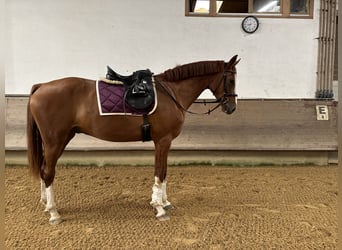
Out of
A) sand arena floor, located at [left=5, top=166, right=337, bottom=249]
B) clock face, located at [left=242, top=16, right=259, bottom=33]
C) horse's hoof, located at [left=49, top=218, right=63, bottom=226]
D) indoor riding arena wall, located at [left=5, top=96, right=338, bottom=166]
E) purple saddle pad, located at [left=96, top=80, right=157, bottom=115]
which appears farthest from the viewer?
clock face, located at [left=242, top=16, right=259, bottom=33]

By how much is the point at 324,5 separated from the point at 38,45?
14.7ft

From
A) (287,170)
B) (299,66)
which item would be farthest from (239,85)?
(287,170)

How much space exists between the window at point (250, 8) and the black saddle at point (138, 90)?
235 cm

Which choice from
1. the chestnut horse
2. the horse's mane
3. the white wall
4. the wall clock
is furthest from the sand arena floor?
the wall clock

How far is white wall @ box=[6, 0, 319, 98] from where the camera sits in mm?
4480

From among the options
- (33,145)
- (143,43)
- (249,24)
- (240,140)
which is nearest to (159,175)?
(33,145)

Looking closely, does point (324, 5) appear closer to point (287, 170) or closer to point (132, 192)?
point (287, 170)

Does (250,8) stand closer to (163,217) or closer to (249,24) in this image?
(249,24)

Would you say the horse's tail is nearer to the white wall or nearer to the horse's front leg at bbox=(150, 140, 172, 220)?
the horse's front leg at bbox=(150, 140, 172, 220)

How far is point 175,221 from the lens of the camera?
257 centimetres

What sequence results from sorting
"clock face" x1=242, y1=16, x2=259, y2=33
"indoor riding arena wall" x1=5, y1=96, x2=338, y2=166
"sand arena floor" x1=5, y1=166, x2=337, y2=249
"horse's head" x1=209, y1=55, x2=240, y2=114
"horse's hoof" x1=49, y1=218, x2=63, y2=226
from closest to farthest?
"sand arena floor" x1=5, y1=166, x2=337, y2=249, "horse's hoof" x1=49, y1=218, x2=63, y2=226, "horse's head" x1=209, y1=55, x2=240, y2=114, "indoor riding arena wall" x1=5, y1=96, x2=338, y2=166, "clock face" x1=242, y1=16, x2=259, y2=33

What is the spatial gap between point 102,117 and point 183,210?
3.84 feet

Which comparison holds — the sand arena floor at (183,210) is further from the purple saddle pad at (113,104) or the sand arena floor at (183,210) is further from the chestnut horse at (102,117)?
the purple saddle pad at (113,104)

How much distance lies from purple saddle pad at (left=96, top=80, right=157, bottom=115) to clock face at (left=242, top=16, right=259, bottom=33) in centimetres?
269
